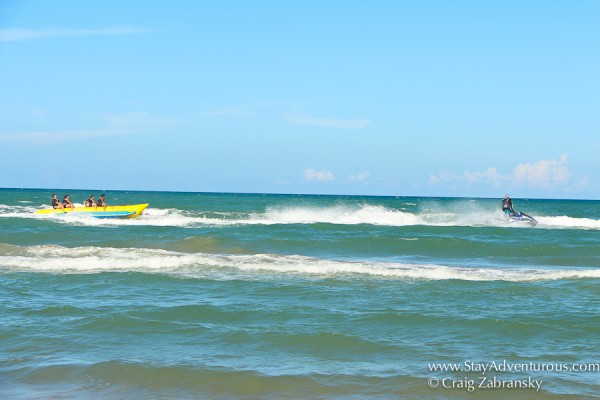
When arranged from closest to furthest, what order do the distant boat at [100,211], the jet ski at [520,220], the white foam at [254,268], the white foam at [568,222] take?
1. the white foam at [254,268]
2. the distant boat at [100,211]
3. the jet ski at [520,220]
4. the white foam at [568,222]

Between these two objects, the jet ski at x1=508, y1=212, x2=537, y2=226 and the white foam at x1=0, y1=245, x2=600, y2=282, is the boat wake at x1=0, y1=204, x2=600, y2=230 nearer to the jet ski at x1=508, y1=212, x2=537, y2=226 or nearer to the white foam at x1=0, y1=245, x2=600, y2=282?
the jet ski at x1=508, y1=212, x2=537, y2=226

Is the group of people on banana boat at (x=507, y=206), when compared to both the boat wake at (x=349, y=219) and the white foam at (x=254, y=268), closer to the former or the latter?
the boat wake at (x=349, y=219)

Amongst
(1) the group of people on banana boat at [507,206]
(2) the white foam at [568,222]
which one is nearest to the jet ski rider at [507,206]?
(1) the group of people on banana boat at [507,206]

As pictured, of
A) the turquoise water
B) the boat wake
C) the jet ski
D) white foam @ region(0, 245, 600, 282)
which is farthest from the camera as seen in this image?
the boat wake

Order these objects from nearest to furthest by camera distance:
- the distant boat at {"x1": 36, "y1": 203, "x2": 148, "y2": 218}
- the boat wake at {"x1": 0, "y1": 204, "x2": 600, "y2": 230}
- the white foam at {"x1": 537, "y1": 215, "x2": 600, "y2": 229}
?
the distant boat at {"x1": 36, "y1": 203, "x2": 148, "y2": 218} → the boat wake at {"x1": 0, "y1": 204, "x2": 600, "y2": 230} → the white foam at {"x1": 537, "y1": 215, "x2": 600, "y2": 229}

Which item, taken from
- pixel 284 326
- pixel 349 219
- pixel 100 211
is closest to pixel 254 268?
pixel 284 326

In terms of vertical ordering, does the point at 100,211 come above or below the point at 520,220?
above

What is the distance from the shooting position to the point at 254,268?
16.4 metres

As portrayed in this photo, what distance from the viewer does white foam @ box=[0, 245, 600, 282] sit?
1561 centimetres

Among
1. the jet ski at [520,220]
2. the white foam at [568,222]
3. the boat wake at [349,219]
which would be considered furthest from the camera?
the white foam at [568,222]

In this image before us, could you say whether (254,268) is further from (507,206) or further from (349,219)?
(349,219)

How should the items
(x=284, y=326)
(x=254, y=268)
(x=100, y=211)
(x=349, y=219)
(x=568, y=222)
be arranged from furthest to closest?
1. (x=568, y=222)
2. (x=349, y=219)
3. (x=100, y=211)
4. (x=254, y=268)
5. (x=284, y=326)

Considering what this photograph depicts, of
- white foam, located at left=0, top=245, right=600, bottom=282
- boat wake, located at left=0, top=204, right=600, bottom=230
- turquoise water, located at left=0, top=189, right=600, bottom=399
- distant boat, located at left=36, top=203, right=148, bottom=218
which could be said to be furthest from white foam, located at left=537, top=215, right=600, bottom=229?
white foam, located at left=0, top=245, right=600, bottom=282

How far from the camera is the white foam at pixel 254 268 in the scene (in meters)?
15.6
